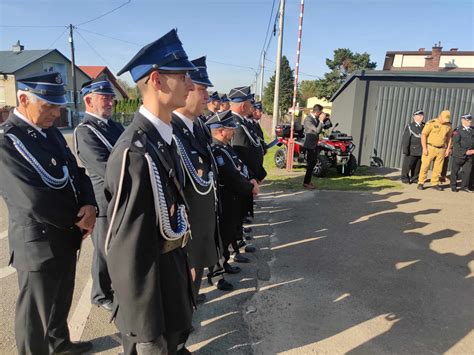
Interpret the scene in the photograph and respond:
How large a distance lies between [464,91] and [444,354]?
32.5ft

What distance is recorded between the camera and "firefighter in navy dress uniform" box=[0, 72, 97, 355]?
89.7 inches

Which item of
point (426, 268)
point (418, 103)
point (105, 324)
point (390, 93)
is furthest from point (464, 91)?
point (105, 324)

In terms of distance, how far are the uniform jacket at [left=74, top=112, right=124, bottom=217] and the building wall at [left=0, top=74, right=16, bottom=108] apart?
3666cm

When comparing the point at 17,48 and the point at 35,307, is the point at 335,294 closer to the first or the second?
the point at 35,307

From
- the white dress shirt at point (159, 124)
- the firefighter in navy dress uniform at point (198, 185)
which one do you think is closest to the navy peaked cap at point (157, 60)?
the white dress shirt at point (159, 124)

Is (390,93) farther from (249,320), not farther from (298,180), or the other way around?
(249,320)

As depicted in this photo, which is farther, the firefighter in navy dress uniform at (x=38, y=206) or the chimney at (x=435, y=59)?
the chimney at (x=435, y=59)

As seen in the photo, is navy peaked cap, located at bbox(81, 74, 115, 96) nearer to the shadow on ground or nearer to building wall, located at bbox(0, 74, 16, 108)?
the shadow on ground

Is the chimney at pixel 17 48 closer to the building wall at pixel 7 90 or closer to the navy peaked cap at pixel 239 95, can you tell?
the building wall at pixel 7 90

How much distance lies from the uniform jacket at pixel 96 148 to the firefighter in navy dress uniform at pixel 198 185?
2.88ft

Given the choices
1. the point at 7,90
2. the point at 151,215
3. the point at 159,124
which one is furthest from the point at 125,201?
the point at 7,90

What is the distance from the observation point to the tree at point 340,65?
1953 inches

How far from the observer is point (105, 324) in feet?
10.6

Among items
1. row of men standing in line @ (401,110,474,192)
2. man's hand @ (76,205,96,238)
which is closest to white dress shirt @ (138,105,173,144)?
man's hand @ (76,205,96,238)
